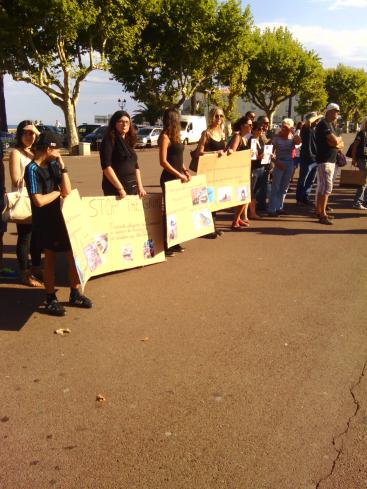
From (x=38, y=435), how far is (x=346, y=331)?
2.68 meters

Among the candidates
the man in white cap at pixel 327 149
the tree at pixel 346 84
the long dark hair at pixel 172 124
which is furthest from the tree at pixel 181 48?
the tree at pixel 346 84

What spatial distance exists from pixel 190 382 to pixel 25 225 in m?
2.77

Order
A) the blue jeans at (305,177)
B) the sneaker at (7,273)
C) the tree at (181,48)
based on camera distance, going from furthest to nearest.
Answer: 1. the tree at (181,48)
2. the blue jeans at (305,177)
3. the sneaker at (7,273)

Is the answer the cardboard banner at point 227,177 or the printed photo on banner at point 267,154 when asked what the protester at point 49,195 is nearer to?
the cardboard banner at point 227,177

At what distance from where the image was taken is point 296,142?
863cm

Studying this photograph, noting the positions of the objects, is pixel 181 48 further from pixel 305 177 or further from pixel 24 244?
pixel 24 244

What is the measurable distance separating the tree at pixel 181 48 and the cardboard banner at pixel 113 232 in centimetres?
2541

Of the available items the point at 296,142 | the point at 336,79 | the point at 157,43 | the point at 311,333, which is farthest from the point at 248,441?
the point at 336,79

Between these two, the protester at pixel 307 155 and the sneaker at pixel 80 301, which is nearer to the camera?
the sneaker at pixel 80 301

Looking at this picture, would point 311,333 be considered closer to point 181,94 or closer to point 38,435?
point 38,435

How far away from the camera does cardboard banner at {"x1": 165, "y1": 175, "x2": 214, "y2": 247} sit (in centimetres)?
562

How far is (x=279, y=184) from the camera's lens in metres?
8.71

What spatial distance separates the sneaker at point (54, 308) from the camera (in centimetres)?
431

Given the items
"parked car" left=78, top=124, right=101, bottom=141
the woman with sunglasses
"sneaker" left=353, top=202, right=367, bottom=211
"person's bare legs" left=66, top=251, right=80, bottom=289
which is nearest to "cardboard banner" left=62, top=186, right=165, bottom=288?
"person's bare legs" left=66, top=251, right=80, bottom=289
